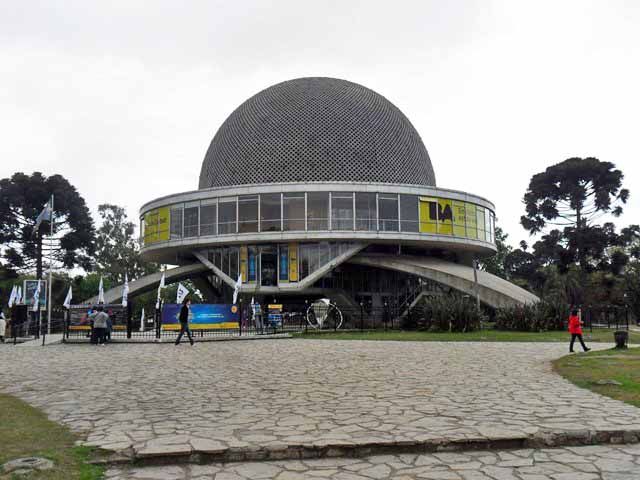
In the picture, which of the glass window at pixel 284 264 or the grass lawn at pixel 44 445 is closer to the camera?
the grass lawn at pixel 44 445

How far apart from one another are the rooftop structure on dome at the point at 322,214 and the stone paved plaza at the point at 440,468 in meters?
19.3

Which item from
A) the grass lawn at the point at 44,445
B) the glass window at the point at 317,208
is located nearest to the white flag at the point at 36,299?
the glass window at the point at 317,208

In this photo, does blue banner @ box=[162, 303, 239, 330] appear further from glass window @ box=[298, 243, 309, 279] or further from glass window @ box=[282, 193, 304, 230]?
glass window @ box=[282, 193, 304, 230]

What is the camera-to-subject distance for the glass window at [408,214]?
2698cm

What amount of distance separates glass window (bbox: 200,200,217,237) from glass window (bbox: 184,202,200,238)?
26 cm

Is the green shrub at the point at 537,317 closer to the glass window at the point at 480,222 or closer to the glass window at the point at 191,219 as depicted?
the glass window at the point at 480,222

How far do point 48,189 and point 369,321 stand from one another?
1998cm

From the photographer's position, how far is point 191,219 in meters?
28.1

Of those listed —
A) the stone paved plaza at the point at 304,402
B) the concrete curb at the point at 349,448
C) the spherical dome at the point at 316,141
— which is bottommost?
the concrete curb at the point at 349,448

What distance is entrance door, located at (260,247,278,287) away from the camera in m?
26.3

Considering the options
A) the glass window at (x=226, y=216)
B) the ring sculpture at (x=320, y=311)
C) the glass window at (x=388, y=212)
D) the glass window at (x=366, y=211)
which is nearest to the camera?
the ring sculpture at (x=320, y=311)

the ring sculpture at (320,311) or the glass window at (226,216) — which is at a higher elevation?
the glass window at (226,216)

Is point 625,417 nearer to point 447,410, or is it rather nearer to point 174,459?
point 447,410

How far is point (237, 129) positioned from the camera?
32.1 meters
